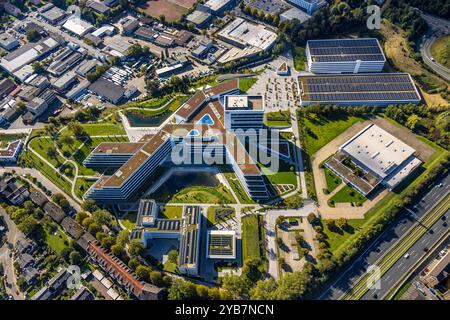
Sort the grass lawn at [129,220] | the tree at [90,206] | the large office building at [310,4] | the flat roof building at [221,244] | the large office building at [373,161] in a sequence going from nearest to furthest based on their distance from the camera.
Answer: the flat roof building at [221,244], the grass lawn at [129,220], the tree at [90,206], the large office building at [373,161], the large office building at [310,4]

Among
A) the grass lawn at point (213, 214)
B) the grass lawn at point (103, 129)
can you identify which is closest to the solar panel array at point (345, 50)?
the grass lawn at point (213, 214)

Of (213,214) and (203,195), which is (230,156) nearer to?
(203,195)

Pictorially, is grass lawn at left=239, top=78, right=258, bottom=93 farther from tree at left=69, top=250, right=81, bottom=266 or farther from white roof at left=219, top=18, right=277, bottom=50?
tree at left=69, top=250, right=81, bottom=266

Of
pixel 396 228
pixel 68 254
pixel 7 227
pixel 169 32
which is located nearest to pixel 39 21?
pixel 169 32

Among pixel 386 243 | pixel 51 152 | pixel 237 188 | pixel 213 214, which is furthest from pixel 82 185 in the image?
pixel 386 243

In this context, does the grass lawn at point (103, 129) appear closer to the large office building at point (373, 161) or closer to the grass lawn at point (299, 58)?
the large office building at point (373, 161)

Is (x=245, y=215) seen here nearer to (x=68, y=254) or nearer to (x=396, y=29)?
(x=68, y=254)
